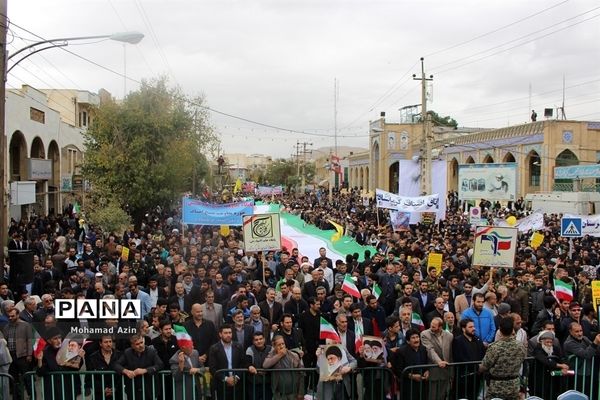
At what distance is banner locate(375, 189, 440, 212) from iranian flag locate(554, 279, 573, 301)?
36.9 ft

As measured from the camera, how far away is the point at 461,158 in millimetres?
49031

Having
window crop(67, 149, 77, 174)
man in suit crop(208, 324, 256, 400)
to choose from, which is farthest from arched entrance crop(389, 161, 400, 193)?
man in suit crop(208, 324, 256, 400)

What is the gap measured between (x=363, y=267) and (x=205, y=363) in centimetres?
644

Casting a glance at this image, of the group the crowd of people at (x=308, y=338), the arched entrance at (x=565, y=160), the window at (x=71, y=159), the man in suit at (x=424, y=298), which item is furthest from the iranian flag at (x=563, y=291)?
the window at (x=71, y=159)

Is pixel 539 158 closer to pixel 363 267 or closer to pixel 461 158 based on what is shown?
pixel 461 158

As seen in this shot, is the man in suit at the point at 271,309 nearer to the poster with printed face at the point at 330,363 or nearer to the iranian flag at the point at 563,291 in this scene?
the poster with printed face at the point at 330,363

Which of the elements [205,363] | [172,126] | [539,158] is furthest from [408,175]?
[205,363]

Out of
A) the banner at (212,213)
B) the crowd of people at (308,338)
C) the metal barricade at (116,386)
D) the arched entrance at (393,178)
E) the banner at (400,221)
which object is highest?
the arched entrance at (393,178)

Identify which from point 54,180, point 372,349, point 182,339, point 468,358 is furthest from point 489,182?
point 182,339

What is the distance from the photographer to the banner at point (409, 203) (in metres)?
21.2

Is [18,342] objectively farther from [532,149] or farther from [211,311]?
[532,149]

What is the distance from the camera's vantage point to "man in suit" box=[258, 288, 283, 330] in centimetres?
897

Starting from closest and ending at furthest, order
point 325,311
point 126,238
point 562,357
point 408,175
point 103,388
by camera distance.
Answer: point 103,388 < point 562,357 < point 325,311 < point 126,238 < point 408,175

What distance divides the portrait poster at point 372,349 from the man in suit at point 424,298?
2.69 metres
